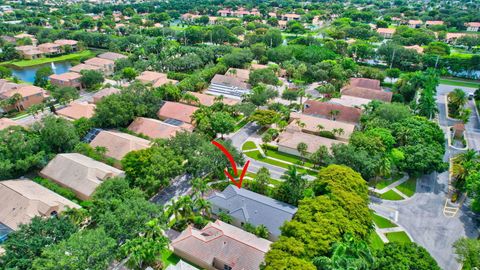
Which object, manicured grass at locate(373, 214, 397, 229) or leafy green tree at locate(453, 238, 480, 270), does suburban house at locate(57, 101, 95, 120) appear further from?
leafy green tree at locate(453, 238, 480, 270)

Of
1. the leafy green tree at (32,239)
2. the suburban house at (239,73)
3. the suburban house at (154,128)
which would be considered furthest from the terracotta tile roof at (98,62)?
the leafy green tree at (32,239)

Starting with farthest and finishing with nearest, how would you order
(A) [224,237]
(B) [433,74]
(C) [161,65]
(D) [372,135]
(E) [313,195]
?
(C) [161,65]
(B) [433,74]
(D) [372,135]
(E) [313,195]
(A) [224,237]

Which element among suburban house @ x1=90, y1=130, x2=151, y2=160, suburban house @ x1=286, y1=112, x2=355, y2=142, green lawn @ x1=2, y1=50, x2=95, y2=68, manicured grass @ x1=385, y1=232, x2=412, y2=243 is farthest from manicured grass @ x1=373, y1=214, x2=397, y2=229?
green lawn @ x1=2, y1=50, x2=95, y2=68

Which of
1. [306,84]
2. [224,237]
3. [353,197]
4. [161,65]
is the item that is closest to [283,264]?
[224,237]

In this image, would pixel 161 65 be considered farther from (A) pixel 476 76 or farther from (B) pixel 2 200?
(A) pixel 476 76

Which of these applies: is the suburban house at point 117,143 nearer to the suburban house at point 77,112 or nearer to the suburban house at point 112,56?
the suburban house at point 77,112
